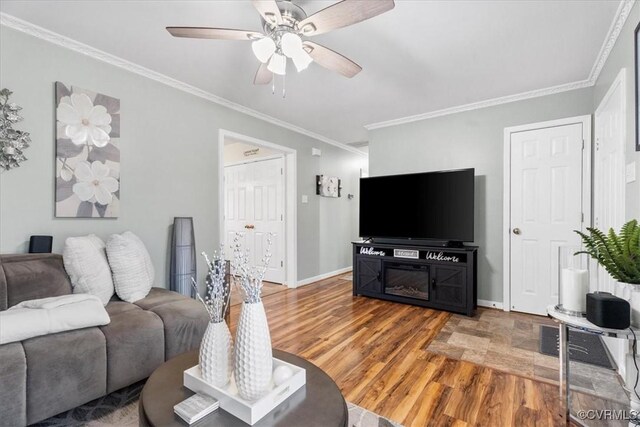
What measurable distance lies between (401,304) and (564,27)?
9.93 ft

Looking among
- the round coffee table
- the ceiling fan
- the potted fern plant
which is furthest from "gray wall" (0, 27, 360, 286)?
the potted fern plant

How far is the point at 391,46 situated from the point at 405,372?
8.09 feet

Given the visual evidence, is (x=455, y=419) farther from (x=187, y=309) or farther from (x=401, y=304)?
(x=401, y=304)

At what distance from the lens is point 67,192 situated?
2.32m

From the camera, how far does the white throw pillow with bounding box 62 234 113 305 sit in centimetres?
203

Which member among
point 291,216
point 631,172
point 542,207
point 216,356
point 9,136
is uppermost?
point 9,136

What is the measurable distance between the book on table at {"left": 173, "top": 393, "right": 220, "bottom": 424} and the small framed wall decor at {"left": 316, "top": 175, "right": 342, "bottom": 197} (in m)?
4.04

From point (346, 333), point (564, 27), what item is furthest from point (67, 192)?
point (564, 27)

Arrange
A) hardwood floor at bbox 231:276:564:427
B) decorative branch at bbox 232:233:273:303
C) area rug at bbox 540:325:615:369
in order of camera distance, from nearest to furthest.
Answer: decorative branch at bbox 232:233:273:303 < hardwood floor at bbox 231:276:564:427 < area rug at bbox 540:325:615:369

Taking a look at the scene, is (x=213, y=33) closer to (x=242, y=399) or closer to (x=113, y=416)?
(x=242, y=399)

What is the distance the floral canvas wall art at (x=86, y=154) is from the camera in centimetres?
229

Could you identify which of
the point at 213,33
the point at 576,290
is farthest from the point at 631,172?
the point at 213,33

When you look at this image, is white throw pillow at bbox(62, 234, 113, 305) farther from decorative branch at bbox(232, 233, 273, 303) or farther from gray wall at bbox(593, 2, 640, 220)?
gray wall at bbox(593, 2, 640, 220)

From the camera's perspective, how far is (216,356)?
111 centimetres
